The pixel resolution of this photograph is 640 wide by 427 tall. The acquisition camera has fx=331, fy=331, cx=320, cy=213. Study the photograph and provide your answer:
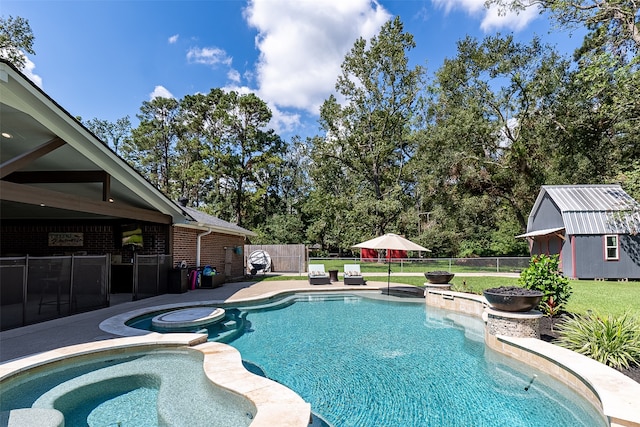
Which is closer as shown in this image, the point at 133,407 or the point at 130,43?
the point at 133,407

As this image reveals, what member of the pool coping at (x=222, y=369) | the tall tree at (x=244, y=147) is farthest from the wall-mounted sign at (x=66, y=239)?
the tall tree at (x=244, y=147)

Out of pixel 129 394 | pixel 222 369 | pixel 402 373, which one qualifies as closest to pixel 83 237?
pixel 129 394

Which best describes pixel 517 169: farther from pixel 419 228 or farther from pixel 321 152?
pixel 321 152

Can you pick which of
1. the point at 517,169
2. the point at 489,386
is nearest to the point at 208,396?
the point at 489,386

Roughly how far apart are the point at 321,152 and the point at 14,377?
26714 mm

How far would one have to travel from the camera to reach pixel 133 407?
405cm

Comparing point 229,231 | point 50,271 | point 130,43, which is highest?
point 130,43

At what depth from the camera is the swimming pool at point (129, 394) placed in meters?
3.71

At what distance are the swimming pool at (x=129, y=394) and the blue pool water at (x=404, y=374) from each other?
3.61ft

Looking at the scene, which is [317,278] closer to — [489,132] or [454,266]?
[454,266]

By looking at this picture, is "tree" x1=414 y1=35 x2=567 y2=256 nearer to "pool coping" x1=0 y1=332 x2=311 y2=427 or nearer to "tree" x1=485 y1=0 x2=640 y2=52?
"tree" x1=485 y1=0 x2=640 y2=52

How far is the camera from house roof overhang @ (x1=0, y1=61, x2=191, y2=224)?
18.8 ft

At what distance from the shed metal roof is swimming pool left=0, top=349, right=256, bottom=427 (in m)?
19.3

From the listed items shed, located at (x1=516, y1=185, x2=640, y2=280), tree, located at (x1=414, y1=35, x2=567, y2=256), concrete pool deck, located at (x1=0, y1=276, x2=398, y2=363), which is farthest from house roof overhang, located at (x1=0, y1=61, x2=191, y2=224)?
tree, located at (x1=414, y1=35, x2=567, y2=256)
